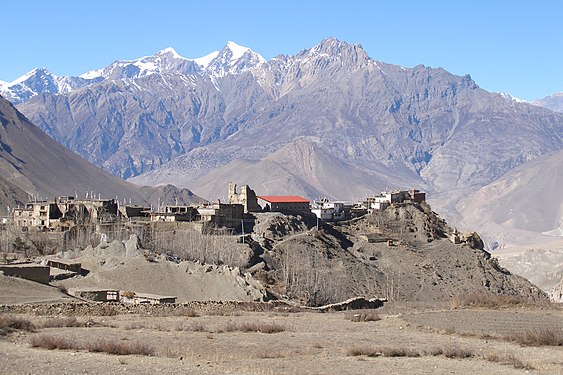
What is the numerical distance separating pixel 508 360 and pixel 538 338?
437 centimetres

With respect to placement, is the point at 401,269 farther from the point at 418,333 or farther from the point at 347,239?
the point at 418,333

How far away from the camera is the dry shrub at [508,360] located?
24.5 meters

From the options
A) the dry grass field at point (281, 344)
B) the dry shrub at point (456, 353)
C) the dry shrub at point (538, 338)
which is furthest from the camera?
the dry shrub at point (538, 338)

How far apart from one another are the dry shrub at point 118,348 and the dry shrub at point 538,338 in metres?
12.5

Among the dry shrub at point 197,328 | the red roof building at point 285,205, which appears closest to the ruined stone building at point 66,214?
the red roof building at point 285,205

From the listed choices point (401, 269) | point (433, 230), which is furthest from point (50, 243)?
point (433, 230)

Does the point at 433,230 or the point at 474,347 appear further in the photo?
the point at 433,230

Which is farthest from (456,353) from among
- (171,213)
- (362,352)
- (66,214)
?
(66,214)

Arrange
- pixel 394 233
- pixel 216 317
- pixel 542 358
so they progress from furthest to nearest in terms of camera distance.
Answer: pixel 394 233 → pixel 216 317 → pixel 542 358

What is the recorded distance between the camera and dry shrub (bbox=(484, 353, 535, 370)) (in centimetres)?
2452

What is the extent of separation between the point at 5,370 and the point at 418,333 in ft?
52.9

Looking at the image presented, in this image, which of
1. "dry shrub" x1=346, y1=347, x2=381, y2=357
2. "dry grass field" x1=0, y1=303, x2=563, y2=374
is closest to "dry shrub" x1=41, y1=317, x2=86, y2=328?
"dry grass field" x1=0, y1=303, x2=563, y2=374

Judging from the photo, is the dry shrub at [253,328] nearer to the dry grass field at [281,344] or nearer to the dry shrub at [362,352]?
the dry grass field at [281,344]

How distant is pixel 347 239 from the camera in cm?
10138
